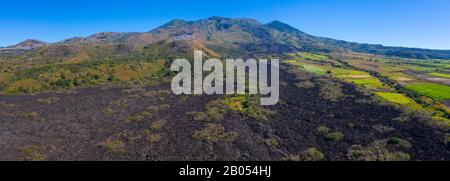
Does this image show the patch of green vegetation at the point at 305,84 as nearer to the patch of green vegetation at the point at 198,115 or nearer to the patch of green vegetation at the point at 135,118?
the patch of green vegetation at the point at 198,115

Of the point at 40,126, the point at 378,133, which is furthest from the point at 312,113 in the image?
the point at 40,126

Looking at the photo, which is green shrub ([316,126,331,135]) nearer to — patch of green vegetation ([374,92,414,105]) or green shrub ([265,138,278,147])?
green shrub ([265,138,278,147])

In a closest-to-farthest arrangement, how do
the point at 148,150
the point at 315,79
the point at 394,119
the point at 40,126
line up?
the point at 148,150 → the point at 40,126 → the point at 394,119 → the point at 315,79

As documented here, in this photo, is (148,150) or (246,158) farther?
(148,150)

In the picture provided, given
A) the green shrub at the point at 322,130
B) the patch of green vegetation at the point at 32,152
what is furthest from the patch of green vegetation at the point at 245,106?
the patch of green vegetation at the point at 32,152

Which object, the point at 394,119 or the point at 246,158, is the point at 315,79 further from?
the point at 246,158

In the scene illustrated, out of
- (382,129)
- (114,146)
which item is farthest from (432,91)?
(114,146)

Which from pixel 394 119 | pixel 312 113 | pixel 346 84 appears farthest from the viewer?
pixel 346 84

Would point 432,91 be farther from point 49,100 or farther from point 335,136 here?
point 49,100
